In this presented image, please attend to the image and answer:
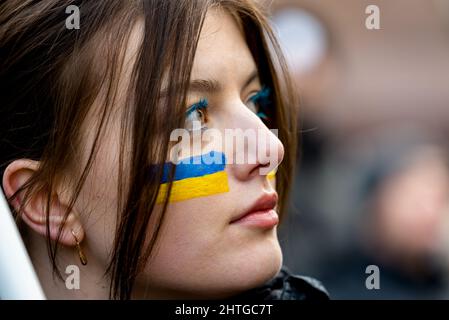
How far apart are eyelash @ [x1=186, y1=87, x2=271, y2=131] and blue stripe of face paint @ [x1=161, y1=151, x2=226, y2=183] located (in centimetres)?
9

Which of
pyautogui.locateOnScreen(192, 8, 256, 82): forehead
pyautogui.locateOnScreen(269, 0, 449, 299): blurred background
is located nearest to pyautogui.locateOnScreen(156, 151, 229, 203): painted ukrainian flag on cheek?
pyautogui.locateOnScreen(192, 8, 256, 82): forehead

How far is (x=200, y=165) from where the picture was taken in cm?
213

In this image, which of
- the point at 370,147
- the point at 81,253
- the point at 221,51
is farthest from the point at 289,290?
the point at 370,147

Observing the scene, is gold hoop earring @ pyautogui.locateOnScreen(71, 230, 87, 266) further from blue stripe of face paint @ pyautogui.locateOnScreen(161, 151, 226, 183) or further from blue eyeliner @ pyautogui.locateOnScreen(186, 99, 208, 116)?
blue eyeliner @ pyautogui.locateOnScreen(186, 99, 208, 116)

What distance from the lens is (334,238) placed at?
15.7 feet

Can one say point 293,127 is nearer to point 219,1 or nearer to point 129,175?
point 219,1

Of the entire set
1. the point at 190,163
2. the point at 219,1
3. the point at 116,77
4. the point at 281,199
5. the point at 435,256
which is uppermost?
the point at 219,1

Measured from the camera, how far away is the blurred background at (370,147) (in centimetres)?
407

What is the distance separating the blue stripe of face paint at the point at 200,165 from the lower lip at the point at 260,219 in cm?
15

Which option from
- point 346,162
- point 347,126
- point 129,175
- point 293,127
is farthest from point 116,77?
point 347,126

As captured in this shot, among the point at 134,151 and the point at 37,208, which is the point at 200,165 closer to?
the point at 134,151

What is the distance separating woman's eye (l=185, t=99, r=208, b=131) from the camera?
212cm

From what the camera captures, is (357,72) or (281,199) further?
(357,72)

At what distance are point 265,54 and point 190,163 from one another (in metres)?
0.54
